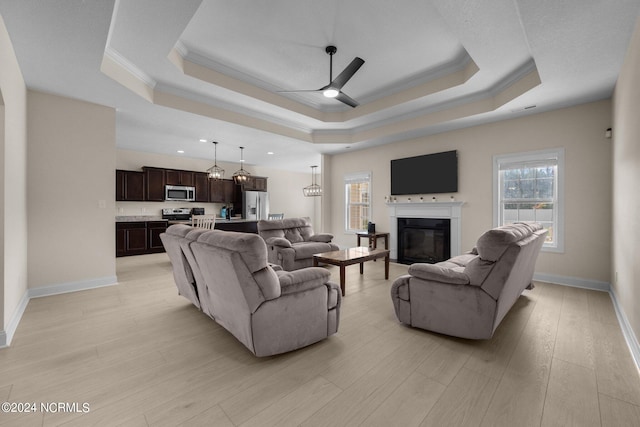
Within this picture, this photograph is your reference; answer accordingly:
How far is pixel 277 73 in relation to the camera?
13.2 ft

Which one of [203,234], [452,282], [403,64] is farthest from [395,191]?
[203,234]

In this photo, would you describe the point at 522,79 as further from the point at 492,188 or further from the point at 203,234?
the point at 203,234

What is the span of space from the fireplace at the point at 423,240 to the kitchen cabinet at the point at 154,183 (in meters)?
6.30

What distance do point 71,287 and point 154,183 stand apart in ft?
13.4

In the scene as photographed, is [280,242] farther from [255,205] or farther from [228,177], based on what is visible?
[228,177]

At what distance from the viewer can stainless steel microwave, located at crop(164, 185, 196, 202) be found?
24.7 feet

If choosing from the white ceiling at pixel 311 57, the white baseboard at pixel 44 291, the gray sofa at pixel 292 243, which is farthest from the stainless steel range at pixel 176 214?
the white baseboard at pixel 44 291

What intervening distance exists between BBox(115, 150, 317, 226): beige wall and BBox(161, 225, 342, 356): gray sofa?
5.99 m

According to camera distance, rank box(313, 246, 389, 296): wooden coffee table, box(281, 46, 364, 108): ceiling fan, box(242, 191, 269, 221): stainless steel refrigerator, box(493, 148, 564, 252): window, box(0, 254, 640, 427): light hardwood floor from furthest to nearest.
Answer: box(242, 191, 269, 221): stainless steel refrigerator → box(493, 148, 564, 252): window → box(313, 246, 389, 296): wooden coffee table → box(281, 46, 364, 108): ceiling fan → box(0, 254, 640, 427): light hardwood floor

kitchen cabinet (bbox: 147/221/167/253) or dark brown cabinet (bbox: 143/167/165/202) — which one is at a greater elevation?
dark brown cabinet (bbox: 143/167/165/202)

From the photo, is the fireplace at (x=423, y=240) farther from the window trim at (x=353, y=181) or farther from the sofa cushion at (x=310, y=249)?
the sofa cushion at (x=310, y=249)

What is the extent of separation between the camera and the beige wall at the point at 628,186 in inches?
90.7

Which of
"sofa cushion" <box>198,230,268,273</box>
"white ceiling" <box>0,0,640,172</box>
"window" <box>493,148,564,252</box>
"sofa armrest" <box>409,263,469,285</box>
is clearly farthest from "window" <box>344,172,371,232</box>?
"sofa cushion" <box>198,230,268,273</box>

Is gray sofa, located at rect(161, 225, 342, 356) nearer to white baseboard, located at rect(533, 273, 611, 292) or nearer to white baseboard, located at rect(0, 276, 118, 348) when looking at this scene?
white baseboard, located at rect(0, 276, 118, 348)
